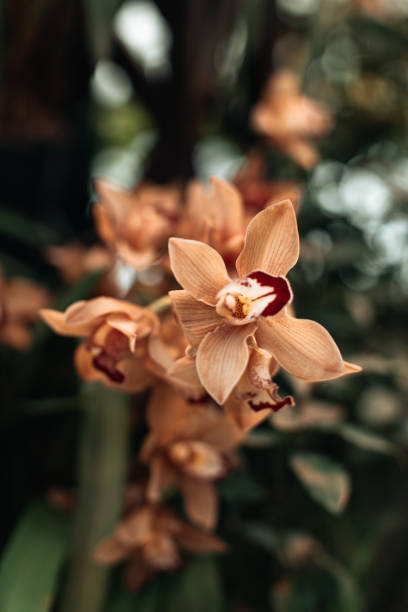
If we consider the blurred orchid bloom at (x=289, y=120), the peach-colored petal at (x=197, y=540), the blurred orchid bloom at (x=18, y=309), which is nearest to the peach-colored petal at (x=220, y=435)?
the peach-colored petal at (x=197, y=540)

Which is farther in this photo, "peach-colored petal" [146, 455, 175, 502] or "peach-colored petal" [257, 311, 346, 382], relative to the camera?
"peach-colored petal" [146, 455, 175, 502]

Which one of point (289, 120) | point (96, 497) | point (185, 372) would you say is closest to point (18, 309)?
point (96, 497)

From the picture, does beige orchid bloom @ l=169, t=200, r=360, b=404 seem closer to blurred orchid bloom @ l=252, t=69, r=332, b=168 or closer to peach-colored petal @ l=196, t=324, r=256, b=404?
peach-colored petal @ l=196, t=324, r=256, b=404

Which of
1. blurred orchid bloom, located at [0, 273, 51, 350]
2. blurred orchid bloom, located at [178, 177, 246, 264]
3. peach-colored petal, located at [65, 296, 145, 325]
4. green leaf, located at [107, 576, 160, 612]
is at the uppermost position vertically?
blurred orchid bloom, located at [178, 177, 246, 264]

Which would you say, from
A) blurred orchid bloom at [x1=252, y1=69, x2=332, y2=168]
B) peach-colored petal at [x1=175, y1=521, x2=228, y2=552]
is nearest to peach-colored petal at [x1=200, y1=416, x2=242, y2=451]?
peach-colored petal at [x1=175, y1=521, x2=228, y2=552]

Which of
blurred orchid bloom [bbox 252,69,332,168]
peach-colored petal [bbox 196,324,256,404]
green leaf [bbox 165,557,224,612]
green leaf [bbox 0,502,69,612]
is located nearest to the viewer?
peach-colored petal [bbox 196,324,256,404]

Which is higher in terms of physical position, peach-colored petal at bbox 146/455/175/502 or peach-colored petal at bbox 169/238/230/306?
peach-colored petal at bbox 169/238/230/306

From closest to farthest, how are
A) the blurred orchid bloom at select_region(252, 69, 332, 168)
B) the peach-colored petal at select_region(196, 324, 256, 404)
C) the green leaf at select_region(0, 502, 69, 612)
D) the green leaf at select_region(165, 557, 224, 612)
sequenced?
the peach-colored petal at select_region(196, 324, 256, 404) < the green leaf at select_region(0, 502, 69, 612) < the green leaf at select_region(165, 557, 224, 612) < the blurred orchid bloom at select_region(252, 69, 332, 168)
